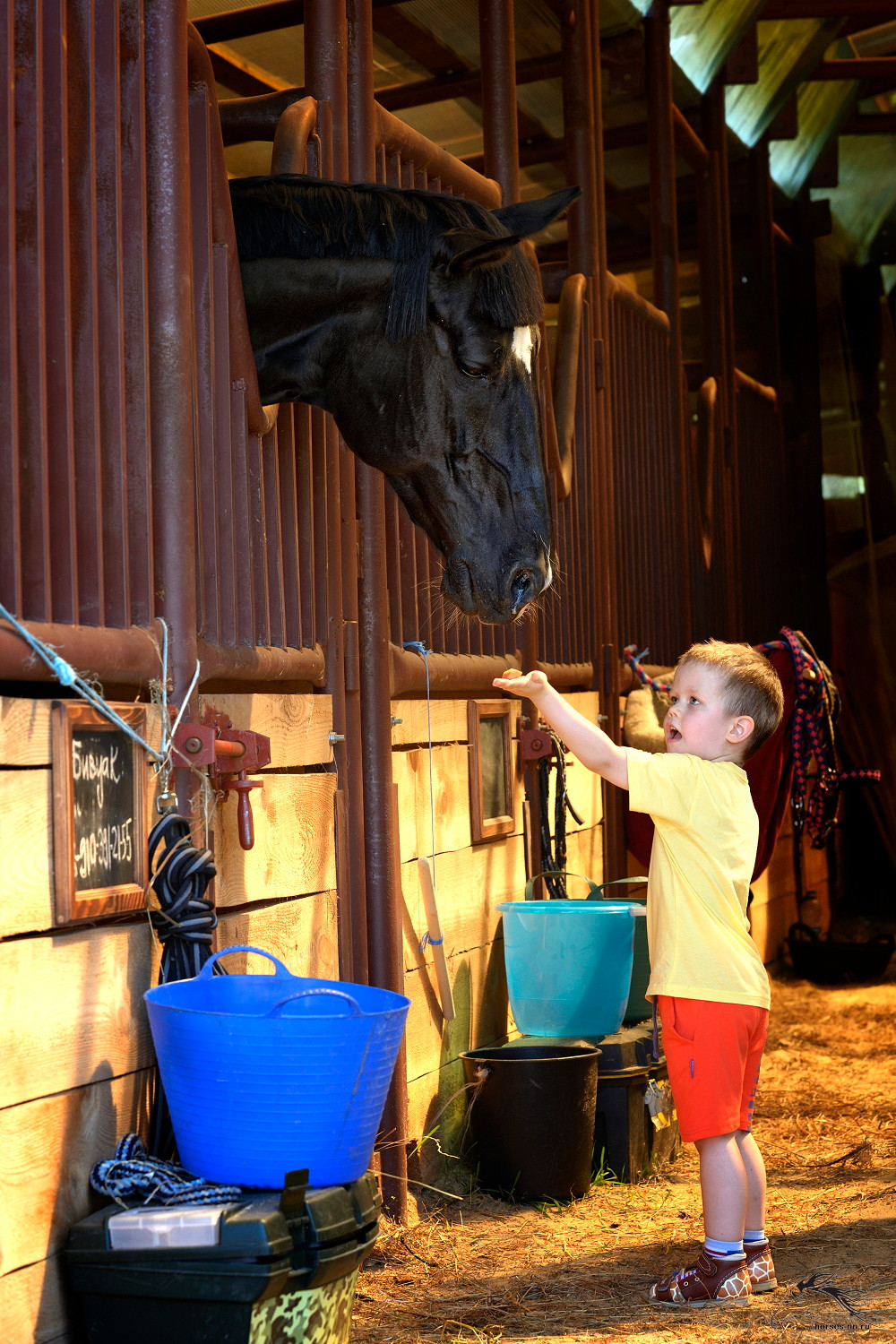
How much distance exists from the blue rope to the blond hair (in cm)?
111

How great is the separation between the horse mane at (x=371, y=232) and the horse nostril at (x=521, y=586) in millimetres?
426

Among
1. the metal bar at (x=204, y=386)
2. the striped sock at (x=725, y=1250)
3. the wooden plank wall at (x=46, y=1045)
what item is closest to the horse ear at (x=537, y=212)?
the metal bar at (x=204, y=386)

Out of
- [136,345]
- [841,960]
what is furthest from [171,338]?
[841,960]

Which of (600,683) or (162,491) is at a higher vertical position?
(162,491)

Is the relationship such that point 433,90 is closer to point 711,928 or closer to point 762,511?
point 762,511

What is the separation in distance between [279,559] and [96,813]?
77 cm

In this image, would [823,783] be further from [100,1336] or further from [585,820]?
[100,1336]

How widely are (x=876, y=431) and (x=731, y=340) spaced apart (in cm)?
109

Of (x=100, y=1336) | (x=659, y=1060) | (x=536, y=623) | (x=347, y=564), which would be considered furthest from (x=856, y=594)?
(x=100, y=1336)

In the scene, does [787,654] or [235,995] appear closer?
[235,995]

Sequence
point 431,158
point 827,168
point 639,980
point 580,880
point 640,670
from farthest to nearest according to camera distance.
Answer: point 827,168 < point 640,670 < point 580,880 < point 639,980 < point 431,158

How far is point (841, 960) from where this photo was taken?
5680mm

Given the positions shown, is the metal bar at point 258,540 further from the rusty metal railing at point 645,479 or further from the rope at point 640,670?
the rusty metal railing at point 645,479

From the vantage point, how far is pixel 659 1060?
3.15m
